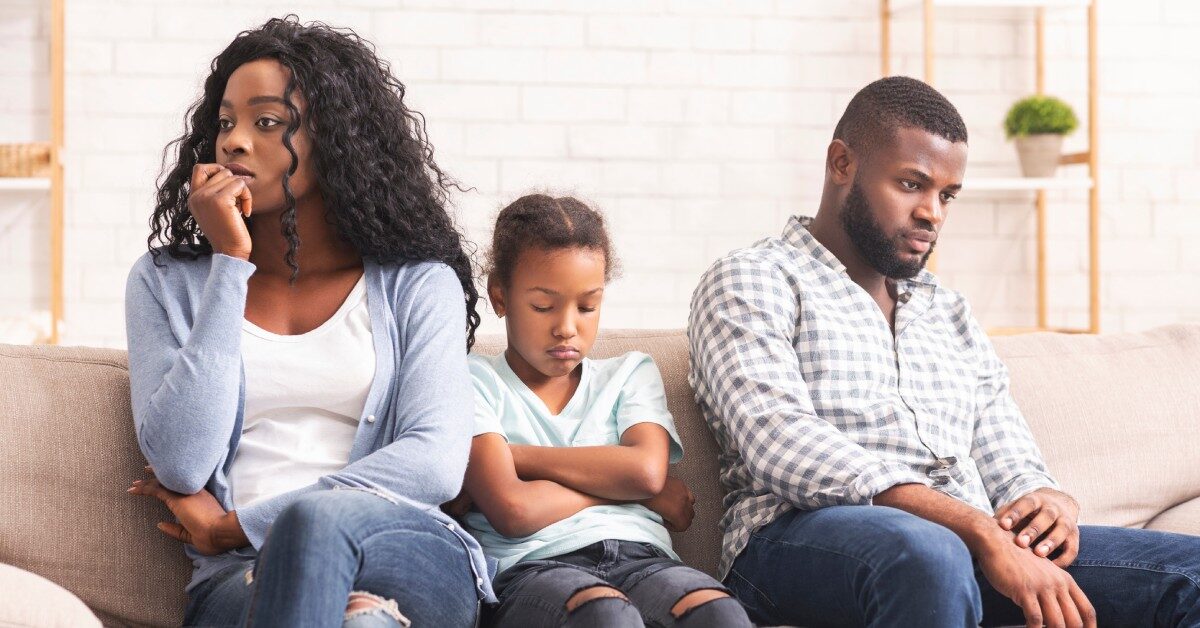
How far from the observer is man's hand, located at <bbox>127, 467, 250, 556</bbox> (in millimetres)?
1578

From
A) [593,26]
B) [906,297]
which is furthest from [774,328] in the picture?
[593,26]

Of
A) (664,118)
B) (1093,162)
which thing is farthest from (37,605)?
(1093,162)

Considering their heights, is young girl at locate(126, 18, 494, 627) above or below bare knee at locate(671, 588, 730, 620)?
above

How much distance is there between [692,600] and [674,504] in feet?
1.01

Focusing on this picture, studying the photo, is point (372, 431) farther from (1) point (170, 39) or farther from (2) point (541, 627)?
(1) point (170, 39)

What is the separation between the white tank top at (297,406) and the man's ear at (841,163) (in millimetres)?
845

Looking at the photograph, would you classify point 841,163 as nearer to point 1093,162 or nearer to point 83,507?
point 83,507

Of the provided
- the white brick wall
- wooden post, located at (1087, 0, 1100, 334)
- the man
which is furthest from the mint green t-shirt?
wooden post, located at (1087, 0, 1100, 334)

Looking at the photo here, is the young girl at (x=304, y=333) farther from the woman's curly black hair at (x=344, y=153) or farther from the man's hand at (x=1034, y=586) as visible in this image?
the man's hand at (x=1034, y=586)

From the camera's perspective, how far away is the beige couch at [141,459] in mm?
1737

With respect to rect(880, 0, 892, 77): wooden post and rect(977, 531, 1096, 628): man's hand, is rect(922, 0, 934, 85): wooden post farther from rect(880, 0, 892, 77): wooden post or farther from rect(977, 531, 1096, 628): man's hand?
rect(977, 531, 1096, 628): man's hand

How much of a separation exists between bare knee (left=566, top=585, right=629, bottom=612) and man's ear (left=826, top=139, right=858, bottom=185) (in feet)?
2.81

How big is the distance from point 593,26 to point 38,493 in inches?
91.5

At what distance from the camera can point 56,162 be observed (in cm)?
331
